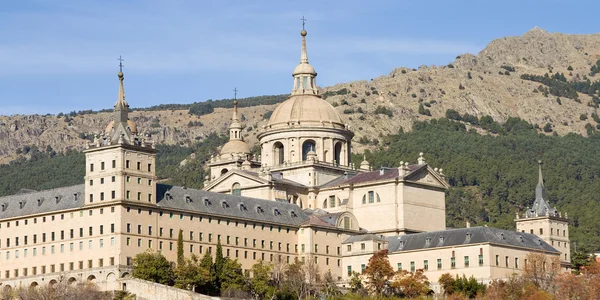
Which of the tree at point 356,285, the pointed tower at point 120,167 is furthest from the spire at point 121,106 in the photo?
the tree at point 356,285

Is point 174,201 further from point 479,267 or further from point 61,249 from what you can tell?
point 479,267

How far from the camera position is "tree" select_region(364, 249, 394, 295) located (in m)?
128

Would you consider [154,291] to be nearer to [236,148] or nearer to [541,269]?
[541,269]

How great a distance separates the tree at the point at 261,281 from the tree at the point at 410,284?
11036mm

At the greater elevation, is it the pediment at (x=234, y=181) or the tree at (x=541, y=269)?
the pediment at (x=234, y=181)

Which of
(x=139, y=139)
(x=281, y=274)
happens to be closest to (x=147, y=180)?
(x=139, y=139)

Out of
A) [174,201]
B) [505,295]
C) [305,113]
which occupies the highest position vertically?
[305,113]

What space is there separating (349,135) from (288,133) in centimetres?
701

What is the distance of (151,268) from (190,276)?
3.29m

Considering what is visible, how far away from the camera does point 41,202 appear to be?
429 ft

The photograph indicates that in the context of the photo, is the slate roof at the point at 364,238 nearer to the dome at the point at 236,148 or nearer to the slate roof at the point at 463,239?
the slate roof at the point at 463,239

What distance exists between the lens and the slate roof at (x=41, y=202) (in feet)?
420

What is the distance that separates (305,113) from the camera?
499ft

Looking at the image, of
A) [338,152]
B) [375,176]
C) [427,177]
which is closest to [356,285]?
[375,176]
